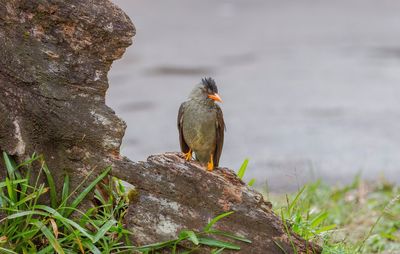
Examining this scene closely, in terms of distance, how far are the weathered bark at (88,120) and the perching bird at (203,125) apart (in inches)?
40.1

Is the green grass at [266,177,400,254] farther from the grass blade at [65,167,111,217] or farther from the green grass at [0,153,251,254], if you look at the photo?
the grass blade at [65,167,111,217]

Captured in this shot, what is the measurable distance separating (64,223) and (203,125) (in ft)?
5.30

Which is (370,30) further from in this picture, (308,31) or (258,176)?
(258,176)

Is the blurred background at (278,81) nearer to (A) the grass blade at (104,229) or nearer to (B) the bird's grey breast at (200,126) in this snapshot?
(B) the bird's grey breast at (200,126)

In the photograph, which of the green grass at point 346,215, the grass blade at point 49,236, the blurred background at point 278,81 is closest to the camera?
the grass blade at point 49,236

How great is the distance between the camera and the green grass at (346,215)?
16.9ft

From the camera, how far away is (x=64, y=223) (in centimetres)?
433

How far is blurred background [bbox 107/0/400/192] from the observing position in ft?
29.8

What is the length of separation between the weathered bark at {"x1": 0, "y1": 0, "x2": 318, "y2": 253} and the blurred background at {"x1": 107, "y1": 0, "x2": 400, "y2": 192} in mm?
2193

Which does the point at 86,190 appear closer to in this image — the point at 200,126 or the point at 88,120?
the point at 88,120

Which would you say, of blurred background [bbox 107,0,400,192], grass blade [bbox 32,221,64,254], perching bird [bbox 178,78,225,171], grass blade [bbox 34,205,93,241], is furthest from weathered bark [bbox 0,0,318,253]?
blurred background [bbox 107,0,400,192]

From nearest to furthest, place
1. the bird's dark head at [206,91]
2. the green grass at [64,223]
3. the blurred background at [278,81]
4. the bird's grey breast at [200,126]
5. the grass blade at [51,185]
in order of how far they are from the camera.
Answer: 1. the green grass at [64,223]
2. the grass blade at [51,185]
3. the bird's grey breast at [200,126]
4. the bird's dark head at [206,91]
5. the blurred background at [278,81]

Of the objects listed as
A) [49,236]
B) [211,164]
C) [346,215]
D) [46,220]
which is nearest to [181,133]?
[211,164]

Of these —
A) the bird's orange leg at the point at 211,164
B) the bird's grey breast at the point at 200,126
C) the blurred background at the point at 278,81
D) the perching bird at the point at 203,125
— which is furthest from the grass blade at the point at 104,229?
the blurred background at the point at 278,81
